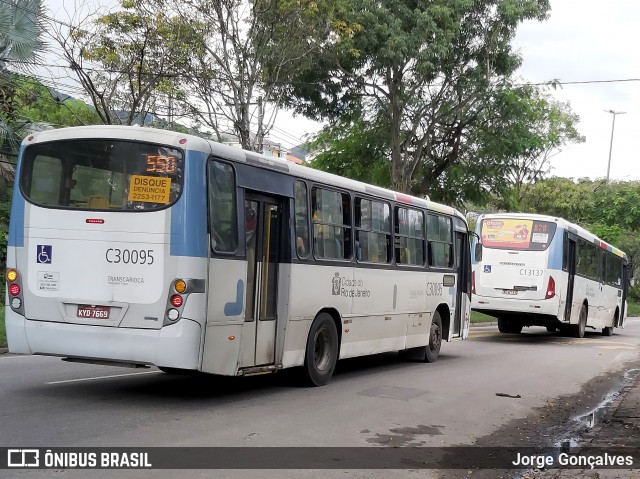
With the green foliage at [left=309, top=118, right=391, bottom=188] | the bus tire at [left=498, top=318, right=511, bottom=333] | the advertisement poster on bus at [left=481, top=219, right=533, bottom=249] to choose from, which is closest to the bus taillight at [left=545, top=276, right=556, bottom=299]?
the advertisement poster on bus at [left=481, top=219, right=533, bottom=249]

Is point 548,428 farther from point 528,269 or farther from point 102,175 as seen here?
point 528,269

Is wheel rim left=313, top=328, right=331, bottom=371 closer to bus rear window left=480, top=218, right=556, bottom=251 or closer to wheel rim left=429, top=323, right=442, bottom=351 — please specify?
wheel rim left=429, top=323, right=442, bottom=351

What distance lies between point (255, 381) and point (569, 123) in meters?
42.0

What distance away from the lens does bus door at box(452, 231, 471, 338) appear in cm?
1662

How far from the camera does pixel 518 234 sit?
857 inches

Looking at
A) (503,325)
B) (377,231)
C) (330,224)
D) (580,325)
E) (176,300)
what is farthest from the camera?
(503,325)

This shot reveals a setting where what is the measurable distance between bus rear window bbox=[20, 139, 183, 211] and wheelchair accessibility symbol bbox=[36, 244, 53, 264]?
1.52 feet

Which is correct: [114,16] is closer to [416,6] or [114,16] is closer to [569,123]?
A: [416,6]

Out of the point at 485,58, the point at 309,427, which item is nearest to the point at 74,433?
the point at 309,427

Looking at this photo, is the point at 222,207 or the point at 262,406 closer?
the point at 222,207

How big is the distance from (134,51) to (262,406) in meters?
12.8

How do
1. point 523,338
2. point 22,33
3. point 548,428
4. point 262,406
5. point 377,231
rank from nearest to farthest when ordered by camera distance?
point 262,406 < point 548,428 < point 377,231 < point 22,33 < point 523,338

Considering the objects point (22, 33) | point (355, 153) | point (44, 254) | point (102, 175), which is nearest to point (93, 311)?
point (44, 254)

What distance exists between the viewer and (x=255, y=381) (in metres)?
11.6
